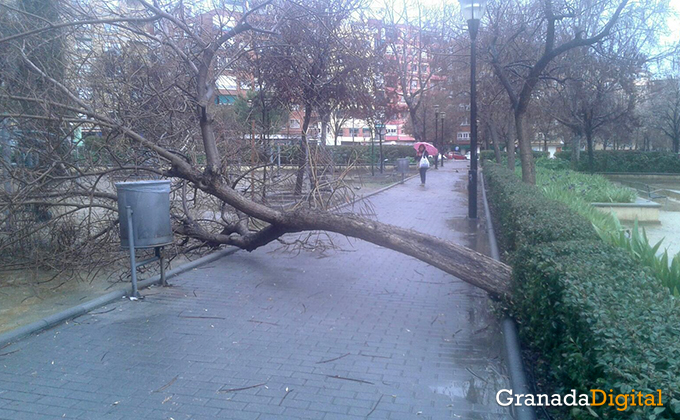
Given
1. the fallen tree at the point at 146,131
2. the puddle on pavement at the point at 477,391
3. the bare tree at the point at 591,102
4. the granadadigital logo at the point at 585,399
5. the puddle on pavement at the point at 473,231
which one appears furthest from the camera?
the bare tree at the point at 591,102

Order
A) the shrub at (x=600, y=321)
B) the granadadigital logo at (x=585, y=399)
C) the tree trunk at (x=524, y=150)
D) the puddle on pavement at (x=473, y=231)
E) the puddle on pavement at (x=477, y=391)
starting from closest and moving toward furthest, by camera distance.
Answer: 1. the granadadigital logo at (x=585, y=399)
2. the shrub at (x=600, y=321)
3. the puddle on pavement at (x=477, y=391)
4. the puddle on pavement at (x=473, y=231)
5. the tree trunk at (x=524, y=150)

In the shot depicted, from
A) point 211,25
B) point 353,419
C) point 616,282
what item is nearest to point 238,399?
point 353,419

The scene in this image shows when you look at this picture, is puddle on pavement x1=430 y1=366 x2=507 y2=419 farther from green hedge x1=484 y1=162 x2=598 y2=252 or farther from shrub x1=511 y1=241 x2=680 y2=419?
green hedge x1=484 y1=162 x2=598 y2=252

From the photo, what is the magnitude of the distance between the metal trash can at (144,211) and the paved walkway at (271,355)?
76cm

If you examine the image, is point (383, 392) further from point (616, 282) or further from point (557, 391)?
point (616, 282)

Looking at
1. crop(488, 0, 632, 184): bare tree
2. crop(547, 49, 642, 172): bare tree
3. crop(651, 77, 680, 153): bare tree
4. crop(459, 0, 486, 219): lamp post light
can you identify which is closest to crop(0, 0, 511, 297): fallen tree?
crop(459, 0, 486, 219): lamp post light

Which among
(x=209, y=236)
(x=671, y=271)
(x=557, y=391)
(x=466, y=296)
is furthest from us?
(x=209, y=236)

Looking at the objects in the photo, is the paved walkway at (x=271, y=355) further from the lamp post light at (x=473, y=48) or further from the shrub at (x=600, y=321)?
the lamp post light at (x=473, y=48)

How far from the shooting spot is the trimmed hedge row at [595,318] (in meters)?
2.64

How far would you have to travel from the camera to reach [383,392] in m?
4.36

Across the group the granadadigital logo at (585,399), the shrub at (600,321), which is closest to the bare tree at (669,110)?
the shrub at (600,321)

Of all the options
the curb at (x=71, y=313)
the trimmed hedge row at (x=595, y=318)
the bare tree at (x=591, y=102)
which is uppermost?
the bare tree at (x=591, y=102)

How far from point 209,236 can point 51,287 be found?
228 centimetres

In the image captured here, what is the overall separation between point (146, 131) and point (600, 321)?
7724mm
